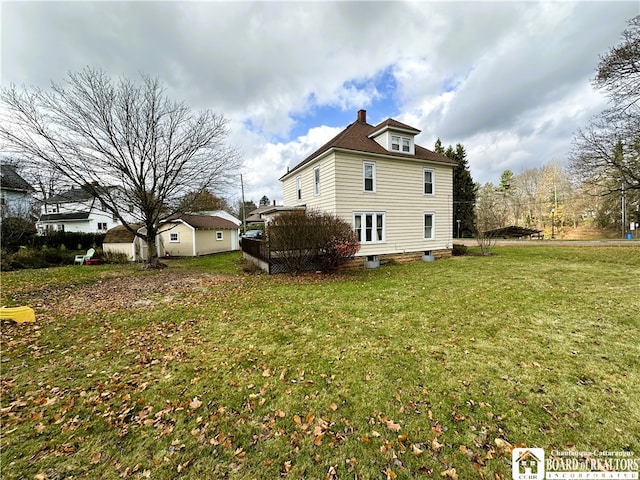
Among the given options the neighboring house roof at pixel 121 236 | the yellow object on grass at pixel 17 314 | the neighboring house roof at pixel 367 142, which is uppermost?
the neighboring house roof at pixel 367 142

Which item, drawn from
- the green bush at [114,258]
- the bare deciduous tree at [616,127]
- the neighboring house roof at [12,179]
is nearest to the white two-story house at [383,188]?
the bare deciduous tree at [616,127]

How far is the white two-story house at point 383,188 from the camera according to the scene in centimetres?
1232

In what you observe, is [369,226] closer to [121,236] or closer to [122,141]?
[122,141]

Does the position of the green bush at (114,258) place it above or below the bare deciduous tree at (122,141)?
below

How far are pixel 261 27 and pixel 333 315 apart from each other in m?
11.0

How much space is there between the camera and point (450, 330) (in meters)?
4.91

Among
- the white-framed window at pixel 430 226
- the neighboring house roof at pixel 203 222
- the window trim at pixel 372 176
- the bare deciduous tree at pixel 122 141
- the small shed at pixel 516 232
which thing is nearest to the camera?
the bare deciduous tree at pixel 122 141

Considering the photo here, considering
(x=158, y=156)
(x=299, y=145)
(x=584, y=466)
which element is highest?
(x=299, y=145)

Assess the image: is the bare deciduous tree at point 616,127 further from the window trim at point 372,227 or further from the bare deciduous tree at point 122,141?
the bare deciduous tree at point 122,141

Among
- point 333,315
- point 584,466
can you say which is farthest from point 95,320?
point 584,466

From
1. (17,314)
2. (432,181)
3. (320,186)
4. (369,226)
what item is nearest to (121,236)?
(17,314)

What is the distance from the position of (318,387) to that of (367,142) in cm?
1290

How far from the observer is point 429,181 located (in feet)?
49.4

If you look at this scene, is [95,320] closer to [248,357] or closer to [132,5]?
[248,357]
